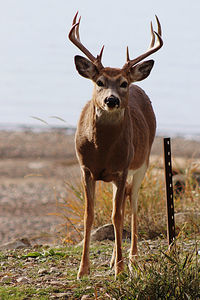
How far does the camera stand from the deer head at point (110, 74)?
16.9 ft

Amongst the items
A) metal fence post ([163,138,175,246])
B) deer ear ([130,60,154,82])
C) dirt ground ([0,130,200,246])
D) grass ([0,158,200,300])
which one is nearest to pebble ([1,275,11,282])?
grass ([0,158,200,300])

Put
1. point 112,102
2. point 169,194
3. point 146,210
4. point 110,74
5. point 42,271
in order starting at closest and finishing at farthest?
point 112,102 → point 110,74 → point 169,194 → point 42,271 → point 146,210

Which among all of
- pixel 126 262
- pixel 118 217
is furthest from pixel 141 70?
pixel 126 262

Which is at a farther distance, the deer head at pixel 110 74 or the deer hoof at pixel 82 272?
the deer hoof at pixel 82 272

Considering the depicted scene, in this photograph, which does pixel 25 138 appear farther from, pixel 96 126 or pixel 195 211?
pixel 96 126

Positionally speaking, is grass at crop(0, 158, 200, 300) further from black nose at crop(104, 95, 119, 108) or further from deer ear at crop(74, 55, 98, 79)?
deer ear at crop(74, 55, 98, 79)

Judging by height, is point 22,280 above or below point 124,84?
below

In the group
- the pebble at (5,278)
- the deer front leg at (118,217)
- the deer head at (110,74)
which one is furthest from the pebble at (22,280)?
the deer head at (110,74)

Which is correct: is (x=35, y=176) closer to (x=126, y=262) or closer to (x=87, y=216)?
(x=126, y=262)

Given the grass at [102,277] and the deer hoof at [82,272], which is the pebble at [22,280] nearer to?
the grass at [102,277]

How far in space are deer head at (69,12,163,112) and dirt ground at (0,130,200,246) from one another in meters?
2.52

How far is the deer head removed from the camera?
16.9 feet

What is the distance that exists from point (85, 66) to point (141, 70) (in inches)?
24.1

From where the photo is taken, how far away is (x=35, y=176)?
20.3 m
